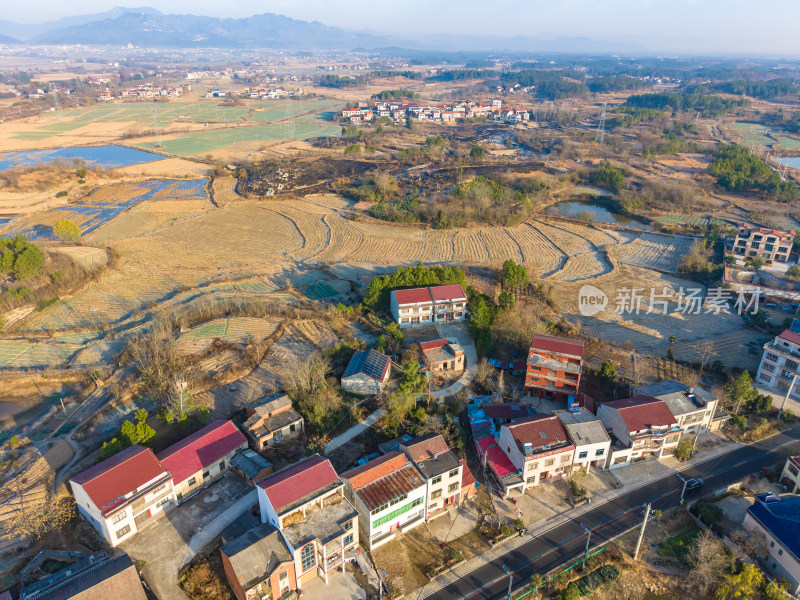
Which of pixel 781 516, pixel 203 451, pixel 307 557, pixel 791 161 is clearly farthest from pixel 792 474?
pixel 791 161

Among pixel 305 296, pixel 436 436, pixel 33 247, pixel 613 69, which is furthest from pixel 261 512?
pixel 613 69

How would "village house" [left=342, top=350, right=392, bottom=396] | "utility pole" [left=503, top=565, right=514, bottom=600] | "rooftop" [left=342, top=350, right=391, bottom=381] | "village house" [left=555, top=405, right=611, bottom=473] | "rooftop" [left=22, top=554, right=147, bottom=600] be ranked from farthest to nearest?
"rooftop" [left=342, top=350, right=391, bottom=381]
"village house" [left=342, top=350, right=392, bottom=396]
"village house" [left=555, top=405, right=611, bottom=473]
"utility pole" [left=503, top=565, right=514, bottom=600]
"rooftop" [left=22, top=554, right=147, bottom=600]

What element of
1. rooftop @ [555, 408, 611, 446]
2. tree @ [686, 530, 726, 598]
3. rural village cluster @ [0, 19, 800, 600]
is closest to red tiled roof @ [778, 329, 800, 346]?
rural village cluster @ [0, 19, 800, 600]

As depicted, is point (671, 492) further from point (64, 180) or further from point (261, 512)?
point (64, 180)

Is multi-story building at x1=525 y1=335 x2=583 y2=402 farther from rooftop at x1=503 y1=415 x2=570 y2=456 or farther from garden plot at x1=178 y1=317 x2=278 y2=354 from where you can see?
garden plot at x1=178 y1=317 x2=278 y2=354

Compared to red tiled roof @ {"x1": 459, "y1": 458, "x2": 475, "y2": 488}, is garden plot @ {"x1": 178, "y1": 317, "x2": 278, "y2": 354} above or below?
below

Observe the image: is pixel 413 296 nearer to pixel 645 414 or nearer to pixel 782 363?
pixel 645 414
